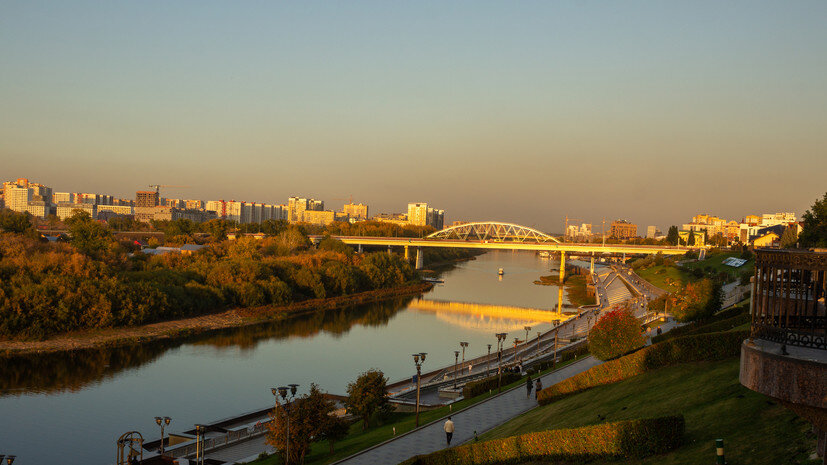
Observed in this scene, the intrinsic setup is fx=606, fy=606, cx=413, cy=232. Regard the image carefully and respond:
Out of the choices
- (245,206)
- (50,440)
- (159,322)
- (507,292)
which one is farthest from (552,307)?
(245,206)

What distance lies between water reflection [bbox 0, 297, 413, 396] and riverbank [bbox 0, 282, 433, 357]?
58cm

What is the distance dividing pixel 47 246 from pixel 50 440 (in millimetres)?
22049

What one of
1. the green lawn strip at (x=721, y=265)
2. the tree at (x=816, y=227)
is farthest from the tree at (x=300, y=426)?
the green lawn strip at (x=721, y=265)

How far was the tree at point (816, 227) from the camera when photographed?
86.5 ft

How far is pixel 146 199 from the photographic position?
491ft

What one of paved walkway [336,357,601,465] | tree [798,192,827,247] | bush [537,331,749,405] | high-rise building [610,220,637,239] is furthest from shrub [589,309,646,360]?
high-rise building [610,220,637,239]

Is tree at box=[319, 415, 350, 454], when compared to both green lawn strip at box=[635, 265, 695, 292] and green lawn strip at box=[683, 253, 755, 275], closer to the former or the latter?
green lawn strip at box=[683, 253, 755, 275]

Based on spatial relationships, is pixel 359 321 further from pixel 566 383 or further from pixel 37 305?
pixel 566 383

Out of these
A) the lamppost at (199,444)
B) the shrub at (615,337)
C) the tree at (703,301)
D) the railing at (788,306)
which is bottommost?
the lamppost at (199,444)

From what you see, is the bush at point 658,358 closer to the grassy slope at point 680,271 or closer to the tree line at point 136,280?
the tree line at point 136,280

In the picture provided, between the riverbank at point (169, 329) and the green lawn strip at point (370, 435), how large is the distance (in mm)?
16401

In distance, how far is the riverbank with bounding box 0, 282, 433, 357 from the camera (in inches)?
993

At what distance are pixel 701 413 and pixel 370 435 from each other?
7.45 metres

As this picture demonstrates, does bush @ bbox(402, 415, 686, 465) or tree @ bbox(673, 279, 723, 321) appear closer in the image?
bush @ bbox(402, 415, 686, 465)
